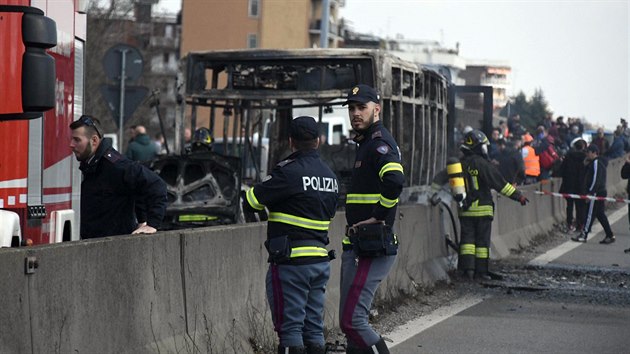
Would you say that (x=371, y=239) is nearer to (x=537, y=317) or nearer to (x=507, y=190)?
(x=537, y=317)

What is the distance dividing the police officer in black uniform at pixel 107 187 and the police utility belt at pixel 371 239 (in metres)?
1.38

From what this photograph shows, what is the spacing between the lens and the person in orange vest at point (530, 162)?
3375cm

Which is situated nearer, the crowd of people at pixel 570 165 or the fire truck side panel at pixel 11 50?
the fire truck side panel at pixel 11 50

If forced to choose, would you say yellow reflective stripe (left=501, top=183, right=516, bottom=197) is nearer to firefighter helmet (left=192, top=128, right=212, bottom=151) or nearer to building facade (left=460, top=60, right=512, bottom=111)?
firefighter helmet (left=192, top=128, right=212, bottom=151)

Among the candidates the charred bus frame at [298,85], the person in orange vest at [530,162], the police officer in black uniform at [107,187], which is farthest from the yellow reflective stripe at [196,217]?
the person in orange vest at [530,162]

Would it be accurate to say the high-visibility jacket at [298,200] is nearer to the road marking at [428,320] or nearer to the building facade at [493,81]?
the road marking at [428,320]

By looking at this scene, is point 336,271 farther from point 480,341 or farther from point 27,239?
point 27,239

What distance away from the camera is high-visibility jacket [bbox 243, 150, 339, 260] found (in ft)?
27.8

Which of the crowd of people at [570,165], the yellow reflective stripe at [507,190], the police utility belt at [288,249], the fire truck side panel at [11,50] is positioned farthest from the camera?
the crowd of people at [570,165]

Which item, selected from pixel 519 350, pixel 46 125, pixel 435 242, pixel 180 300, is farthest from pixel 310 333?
pixel 435 242

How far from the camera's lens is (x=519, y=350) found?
1151cm

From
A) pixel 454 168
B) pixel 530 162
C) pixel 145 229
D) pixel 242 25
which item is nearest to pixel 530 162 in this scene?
pixel 530 162

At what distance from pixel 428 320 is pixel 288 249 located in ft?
17.6

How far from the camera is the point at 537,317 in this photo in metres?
14.1
